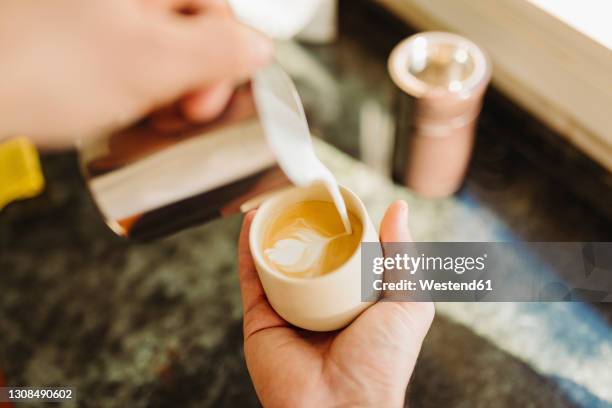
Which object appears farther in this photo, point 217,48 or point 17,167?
point 17,167

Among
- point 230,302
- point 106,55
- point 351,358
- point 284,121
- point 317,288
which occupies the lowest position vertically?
point 230,302

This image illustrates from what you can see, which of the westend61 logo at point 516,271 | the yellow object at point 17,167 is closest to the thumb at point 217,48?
the yellow object at point 17,167

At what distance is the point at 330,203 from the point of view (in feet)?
2.40

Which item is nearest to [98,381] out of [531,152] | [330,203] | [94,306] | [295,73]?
[94,306]

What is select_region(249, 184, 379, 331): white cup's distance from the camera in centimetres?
58

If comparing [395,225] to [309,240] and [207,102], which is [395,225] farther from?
[207,102]

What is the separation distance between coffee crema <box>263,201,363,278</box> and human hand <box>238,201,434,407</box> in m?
0.05

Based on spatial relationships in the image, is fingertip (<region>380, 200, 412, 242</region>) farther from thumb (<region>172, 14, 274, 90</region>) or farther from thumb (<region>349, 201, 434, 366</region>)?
thumb (<region>172, 14, 274, 90</region>)

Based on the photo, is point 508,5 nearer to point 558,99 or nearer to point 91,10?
point 558,99

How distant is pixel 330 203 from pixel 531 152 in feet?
1.45

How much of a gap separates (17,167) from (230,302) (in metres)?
0.39

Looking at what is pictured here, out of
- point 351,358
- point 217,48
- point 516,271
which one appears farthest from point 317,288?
point 516,271

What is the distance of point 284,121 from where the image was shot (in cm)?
60

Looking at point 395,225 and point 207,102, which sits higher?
point 207,102
